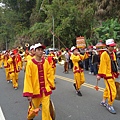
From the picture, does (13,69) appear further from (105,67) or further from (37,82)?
(37,82)

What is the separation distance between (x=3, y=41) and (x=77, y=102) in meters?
55.5

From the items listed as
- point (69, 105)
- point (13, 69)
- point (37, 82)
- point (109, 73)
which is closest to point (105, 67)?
point (109, 73)

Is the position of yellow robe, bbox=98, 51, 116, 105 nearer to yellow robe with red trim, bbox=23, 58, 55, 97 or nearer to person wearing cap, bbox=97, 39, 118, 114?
person wearing cap, bbox=97, 39, 118, 114

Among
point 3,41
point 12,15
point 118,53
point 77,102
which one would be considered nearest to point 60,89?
point 77,102

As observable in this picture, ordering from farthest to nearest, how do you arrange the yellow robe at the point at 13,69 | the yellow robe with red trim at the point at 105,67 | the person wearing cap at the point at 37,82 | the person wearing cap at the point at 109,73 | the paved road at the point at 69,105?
the yellow robe at the point at 13,69, the yellow robe with red trim at the point at 105,67, the person wearing cap at the point at 109,73, the paved road at the point at 69,105, the person wearing cap at the point at 37,82

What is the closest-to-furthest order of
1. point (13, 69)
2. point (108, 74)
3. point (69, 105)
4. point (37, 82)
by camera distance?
1. point (37, 82)
2. point (108, 74)
3. point (69, 105)
4. point (13, 69)

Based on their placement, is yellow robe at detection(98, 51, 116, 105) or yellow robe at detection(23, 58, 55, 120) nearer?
yellow robe at detection(23, 58, 55, 120)

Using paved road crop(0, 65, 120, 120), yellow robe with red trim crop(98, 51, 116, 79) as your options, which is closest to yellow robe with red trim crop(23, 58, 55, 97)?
paved road crop(0, 65, 120, 120)

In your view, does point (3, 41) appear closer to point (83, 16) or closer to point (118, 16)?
point (83, 16)

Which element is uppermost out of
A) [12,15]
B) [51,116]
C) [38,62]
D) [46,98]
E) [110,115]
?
[12,15]

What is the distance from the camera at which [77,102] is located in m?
6.72

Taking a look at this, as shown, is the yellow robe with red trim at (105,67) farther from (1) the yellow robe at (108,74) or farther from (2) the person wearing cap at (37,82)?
(2) the person wearing cap at (37,82)

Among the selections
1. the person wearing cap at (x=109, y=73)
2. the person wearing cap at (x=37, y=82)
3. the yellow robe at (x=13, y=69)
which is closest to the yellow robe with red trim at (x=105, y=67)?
the person wearing cap at (x=109, y=73)

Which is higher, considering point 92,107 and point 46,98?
point 46,98
